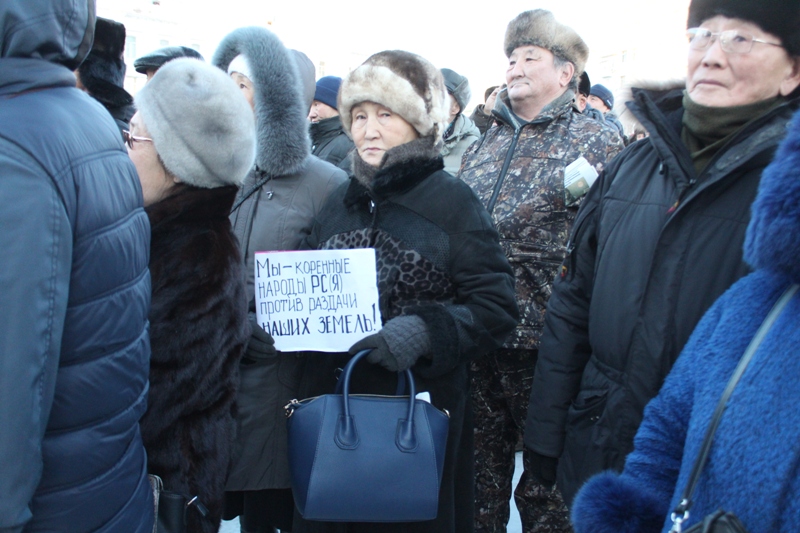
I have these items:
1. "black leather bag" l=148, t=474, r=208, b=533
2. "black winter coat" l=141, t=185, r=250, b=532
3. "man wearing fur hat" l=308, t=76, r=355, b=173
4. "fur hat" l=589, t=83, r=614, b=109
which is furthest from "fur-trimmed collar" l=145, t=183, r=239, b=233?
"fur hat" l=589, t=83, r=614, b=109

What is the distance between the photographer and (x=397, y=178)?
7.09 feet

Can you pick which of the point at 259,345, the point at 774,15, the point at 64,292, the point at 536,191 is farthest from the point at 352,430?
the point at 774,15

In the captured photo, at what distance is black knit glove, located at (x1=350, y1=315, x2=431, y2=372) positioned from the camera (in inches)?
76.0

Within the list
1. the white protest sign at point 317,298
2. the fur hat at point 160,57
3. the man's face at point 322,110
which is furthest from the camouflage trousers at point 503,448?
the man's face at point 322,110

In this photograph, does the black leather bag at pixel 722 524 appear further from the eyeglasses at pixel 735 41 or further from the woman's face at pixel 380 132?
the woman's face at pixel 380 132

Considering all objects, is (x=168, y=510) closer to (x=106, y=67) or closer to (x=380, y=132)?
(x=380, y=132)

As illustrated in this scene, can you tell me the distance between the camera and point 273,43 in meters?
2.55

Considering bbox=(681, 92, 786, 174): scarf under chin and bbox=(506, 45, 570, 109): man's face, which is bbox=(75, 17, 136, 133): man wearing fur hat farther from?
bbox=(681, 92, 786, 174): scarf under chin

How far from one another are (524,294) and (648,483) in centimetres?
152

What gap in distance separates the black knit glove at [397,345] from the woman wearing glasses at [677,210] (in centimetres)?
49

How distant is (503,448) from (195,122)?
1851mm

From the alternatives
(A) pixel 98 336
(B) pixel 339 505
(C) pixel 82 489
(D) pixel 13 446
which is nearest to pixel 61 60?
(A) pixel 98 336

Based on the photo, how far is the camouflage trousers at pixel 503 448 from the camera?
8.54 feet

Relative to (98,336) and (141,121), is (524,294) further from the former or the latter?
(98,336)
